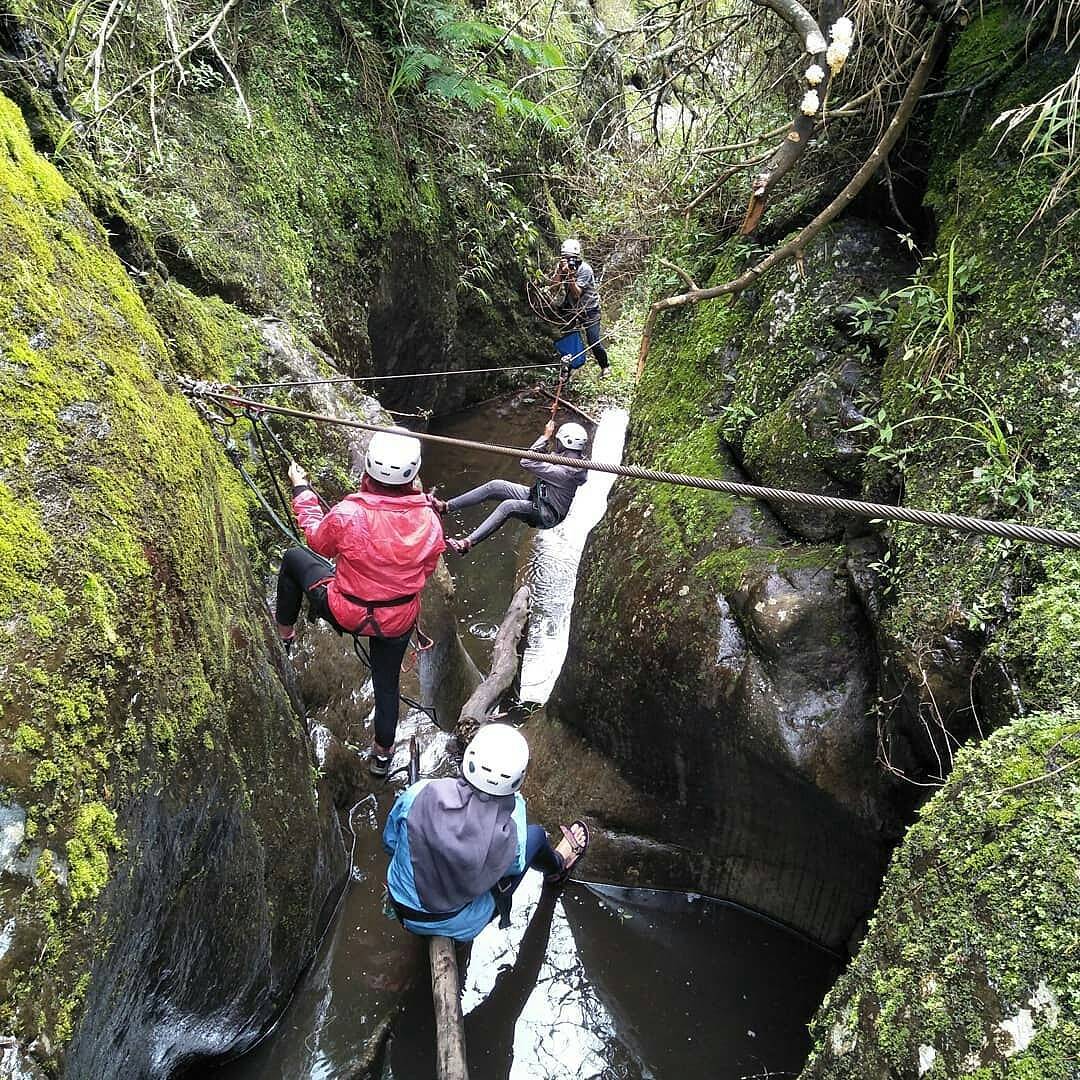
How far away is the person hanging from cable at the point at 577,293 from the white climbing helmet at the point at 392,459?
21.3ft

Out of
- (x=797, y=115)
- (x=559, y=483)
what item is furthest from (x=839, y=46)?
(x=559, y=483)

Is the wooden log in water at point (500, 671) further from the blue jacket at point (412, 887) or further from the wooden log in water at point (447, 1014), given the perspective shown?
the wooden log in water at point (447, 1014)

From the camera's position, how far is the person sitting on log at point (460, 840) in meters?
3.66

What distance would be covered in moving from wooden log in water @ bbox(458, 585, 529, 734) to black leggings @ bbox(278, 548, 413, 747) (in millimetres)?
1020

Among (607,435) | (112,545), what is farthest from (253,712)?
(607,435)

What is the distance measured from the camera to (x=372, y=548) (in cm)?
403

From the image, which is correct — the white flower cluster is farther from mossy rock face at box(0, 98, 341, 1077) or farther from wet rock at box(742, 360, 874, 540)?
mossy rock face at box(0, 98, 341, 1077)

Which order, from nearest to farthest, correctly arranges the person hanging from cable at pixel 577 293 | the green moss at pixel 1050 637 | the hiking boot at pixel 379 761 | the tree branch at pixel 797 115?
the green moss at pixel 1050 637
the tree branch at pixel 797 115
the hiking boot at pixel 379 761
the person hanging from cable at pixel 577 293

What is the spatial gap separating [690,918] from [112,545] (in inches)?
173

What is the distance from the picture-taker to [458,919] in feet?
12.8

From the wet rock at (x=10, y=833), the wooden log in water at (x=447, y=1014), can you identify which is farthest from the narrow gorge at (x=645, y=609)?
the wooden log in water at (x=447, y=1014)

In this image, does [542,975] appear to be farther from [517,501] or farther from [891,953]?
[517,501]

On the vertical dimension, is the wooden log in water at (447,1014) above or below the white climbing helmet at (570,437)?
below

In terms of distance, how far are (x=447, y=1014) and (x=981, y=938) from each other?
8.73 ft
